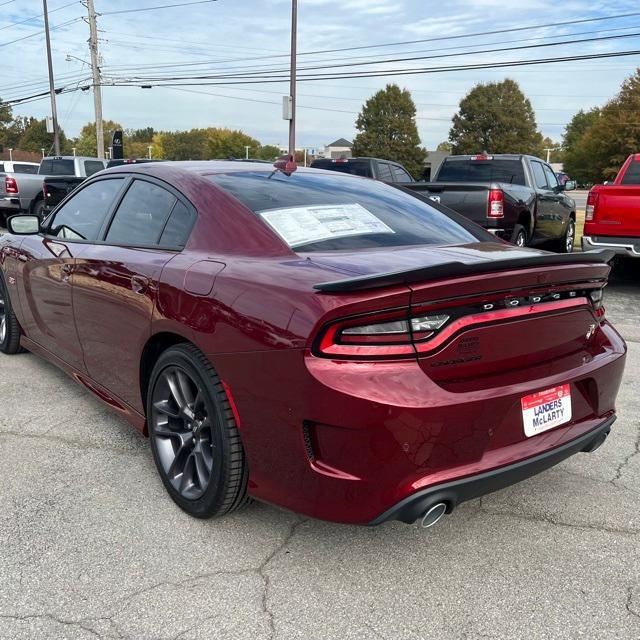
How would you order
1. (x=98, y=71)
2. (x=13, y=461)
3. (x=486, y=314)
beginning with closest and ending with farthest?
(x=486, y=314)
(x=13, y=461)
(x=98, y=71)

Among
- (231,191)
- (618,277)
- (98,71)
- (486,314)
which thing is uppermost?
(98,71)

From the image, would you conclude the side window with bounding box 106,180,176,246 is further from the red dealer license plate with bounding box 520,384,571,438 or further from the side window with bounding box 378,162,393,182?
the side window with bounding box 378,162,393,182

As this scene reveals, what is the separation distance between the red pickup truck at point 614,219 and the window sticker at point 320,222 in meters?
5.77

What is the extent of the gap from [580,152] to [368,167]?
62.7 meters

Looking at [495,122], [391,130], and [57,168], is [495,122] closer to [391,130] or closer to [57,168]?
[391,130]

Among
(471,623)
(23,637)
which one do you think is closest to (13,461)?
(23,637)

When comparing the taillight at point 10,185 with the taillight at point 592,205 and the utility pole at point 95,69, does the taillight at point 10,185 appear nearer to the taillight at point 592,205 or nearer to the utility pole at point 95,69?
the taillight at point 592,205

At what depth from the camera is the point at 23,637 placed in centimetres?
205

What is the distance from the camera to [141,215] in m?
3.34

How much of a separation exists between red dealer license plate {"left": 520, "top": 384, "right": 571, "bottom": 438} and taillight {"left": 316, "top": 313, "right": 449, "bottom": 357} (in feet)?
1.72

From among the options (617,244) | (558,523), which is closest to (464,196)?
(617,244)

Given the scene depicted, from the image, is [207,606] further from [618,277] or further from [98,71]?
[98,71]

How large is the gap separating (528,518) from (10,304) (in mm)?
4049

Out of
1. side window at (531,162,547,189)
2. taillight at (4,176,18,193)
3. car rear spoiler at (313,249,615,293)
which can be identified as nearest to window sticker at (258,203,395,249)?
car rear spoiler at (313,249,615,293)
